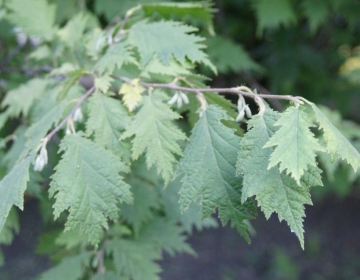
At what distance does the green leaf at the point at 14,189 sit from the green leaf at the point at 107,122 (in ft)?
0.74

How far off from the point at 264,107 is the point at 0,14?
1361 mm

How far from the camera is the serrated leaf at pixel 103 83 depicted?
4.42ft

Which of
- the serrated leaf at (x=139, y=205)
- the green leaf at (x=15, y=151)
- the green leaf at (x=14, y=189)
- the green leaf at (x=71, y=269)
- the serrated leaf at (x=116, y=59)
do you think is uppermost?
the serrated leaf at (x=116, y=59)

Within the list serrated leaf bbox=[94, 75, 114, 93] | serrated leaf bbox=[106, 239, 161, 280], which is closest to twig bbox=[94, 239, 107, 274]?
serrated leaf bbox=[106, 239, 161, 280]

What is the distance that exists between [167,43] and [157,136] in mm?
435

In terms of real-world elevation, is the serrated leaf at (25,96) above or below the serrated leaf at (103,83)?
below

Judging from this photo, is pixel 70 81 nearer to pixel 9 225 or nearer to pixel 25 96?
pixel 25 96

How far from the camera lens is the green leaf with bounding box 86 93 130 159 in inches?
50.7

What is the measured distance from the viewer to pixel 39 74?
6.98 ft

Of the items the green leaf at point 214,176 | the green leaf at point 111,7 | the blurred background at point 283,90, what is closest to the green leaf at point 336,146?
the green leaf at point 214,176

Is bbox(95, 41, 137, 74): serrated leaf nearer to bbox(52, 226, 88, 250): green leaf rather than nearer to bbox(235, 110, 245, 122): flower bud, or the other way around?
bbox(235, 110, 245, 122): flower bud

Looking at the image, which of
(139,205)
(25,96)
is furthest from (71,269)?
(25,96)

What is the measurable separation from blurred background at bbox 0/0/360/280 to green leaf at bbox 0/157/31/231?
1.07m

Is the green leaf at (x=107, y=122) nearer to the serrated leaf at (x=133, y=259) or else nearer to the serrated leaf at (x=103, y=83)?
the serrated leaf at (x=103, y=83)
